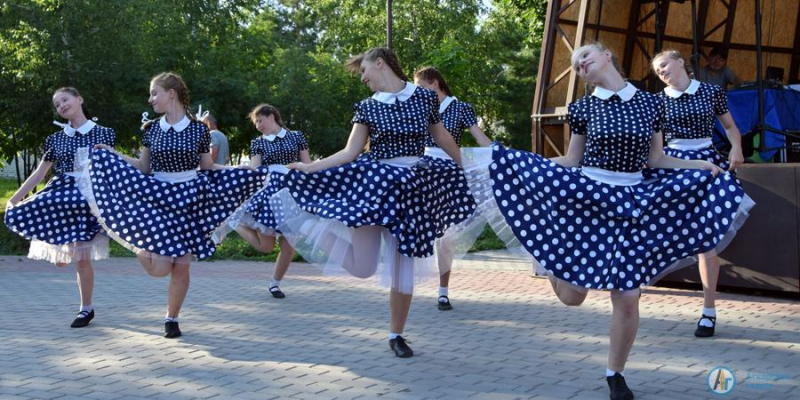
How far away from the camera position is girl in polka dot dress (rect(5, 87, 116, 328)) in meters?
7.50

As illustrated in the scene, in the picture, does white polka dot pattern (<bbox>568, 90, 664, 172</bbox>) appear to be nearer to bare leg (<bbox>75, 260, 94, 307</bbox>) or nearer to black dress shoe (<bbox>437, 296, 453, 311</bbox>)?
black dress shoe (<bbox>437, 296, 453, 311</bbox>)

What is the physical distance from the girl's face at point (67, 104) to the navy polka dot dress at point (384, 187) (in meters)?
2.57

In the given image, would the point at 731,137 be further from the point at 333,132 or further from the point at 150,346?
the point at 333,132

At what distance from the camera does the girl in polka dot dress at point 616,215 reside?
4844 millimetres

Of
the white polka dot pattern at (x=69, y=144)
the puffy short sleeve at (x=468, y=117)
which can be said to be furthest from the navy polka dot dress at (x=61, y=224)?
the puffy short sleeve at (x=468, y=117)

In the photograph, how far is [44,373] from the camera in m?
5.84

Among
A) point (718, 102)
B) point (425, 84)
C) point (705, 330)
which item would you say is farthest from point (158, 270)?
point (718, 102)

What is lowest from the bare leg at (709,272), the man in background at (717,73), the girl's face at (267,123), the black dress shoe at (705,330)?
the black dress shoe at (705,330)

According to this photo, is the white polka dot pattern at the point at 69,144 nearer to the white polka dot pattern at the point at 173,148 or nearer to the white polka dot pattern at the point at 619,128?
the white polka dot pattern at the point at 173,148

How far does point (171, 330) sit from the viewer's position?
7066 mm

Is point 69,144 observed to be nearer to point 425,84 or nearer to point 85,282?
point 85,282

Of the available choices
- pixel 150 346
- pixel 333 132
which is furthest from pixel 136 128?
pixel 150 346

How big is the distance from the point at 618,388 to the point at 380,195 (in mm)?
1902

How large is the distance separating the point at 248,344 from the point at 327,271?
1.16m
